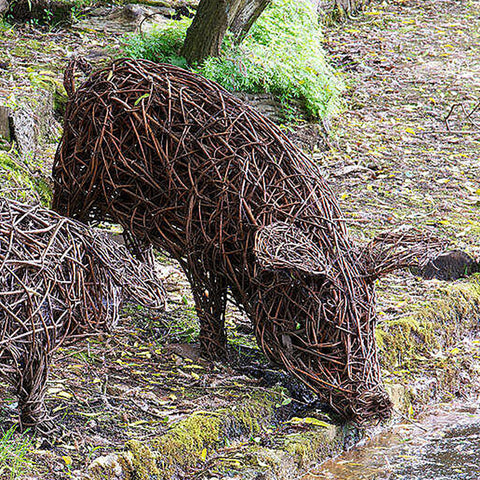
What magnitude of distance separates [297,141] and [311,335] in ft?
13.0

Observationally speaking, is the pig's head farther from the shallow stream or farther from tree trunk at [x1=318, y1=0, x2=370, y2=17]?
tree trunk at [x1=318, y1=0, x2=370, y2=17]

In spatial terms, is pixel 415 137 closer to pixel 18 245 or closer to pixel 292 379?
pixel 292 379

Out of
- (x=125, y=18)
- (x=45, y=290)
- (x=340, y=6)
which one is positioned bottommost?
(x=45, y=290)

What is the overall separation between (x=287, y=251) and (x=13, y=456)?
1.44 meters

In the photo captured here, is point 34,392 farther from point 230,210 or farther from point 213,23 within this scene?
point 213,23

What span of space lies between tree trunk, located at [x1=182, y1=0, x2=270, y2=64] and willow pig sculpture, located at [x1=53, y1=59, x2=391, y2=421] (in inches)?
123

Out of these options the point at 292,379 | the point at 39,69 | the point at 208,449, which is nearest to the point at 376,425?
the point at 292,379

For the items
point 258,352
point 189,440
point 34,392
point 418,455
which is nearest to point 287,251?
point 189,440

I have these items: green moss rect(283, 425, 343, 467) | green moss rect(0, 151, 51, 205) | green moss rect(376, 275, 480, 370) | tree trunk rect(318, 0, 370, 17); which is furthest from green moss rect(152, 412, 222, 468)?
tree trunk rect(318, 0, 370, 17)

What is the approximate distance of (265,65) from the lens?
7.18 metres

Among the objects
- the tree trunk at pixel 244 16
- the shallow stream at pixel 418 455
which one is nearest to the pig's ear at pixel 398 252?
the shallow stream at pixel 418 455

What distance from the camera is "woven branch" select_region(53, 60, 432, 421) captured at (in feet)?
11.4

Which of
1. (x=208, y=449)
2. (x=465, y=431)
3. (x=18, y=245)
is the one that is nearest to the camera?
(x=18, y=245)

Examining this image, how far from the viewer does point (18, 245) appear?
2830 millimetres
